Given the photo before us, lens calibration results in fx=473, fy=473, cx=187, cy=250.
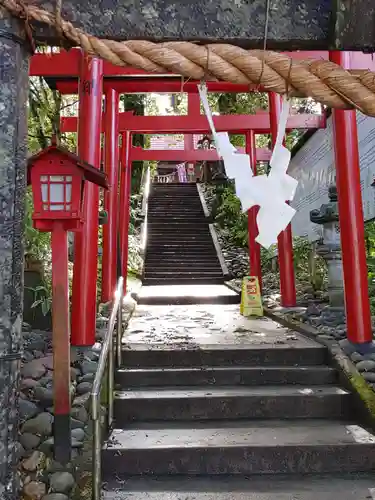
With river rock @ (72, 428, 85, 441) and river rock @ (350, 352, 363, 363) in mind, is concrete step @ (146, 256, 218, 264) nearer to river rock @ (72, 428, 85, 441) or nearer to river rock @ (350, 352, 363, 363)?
river rock @ (350, 352, 363, 363)

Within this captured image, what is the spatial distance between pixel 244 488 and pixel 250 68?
A: 8.93ft

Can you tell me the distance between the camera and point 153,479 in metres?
3.12

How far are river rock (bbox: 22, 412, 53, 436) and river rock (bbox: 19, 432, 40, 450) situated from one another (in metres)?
0.05

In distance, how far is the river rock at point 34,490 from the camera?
8.88ft

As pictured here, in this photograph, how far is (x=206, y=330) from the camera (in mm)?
5645

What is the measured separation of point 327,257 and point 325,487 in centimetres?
365

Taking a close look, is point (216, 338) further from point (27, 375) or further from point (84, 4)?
point (84, 4)

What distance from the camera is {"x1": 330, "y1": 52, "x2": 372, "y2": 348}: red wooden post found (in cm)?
443

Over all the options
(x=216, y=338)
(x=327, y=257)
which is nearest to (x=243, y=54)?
(x=216, y=338)

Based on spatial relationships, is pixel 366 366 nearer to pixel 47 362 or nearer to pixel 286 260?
pixel 47 362

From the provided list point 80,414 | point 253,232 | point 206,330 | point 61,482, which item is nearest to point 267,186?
point 61,482

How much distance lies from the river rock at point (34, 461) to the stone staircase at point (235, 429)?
1.41 ft

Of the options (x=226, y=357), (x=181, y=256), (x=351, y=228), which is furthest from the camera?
(x=181, y=256)

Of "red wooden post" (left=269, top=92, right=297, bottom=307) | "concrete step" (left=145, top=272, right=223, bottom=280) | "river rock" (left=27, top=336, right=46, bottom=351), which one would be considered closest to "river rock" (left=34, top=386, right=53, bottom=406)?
"river rock" (left=27, top=336, right=46, bottom=351)
